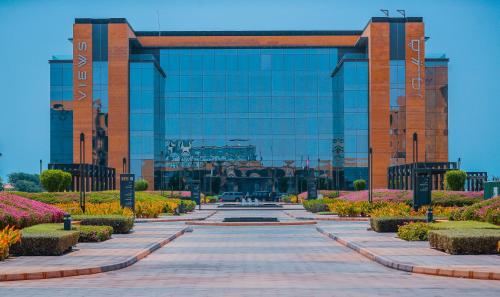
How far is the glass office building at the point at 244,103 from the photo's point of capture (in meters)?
102

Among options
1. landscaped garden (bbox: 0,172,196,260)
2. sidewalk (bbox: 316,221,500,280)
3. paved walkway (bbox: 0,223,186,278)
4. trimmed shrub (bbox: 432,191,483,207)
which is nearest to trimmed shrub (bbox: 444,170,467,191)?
trimmed shrub (bbox: 432,191,483,207)

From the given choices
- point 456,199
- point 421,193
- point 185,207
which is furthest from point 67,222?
point 185,207

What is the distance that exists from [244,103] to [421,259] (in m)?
90.4

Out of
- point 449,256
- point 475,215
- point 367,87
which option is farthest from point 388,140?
point 449,256

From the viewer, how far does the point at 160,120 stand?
109000 mm

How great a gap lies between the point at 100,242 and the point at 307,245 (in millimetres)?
7063

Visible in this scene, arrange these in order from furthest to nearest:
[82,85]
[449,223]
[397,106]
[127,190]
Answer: [82,85]
[397,106]
[127,190]
[449,223]

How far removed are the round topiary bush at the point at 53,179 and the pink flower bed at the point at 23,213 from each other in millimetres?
34740

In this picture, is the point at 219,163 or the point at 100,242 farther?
the point at 219,163

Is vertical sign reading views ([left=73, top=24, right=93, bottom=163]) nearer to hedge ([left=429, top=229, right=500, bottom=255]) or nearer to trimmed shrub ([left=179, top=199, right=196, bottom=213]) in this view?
trimmed shrub ([left=179, top=199, right=196, bottom=213])

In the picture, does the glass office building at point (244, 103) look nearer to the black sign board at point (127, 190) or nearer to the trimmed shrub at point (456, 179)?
the trimmed shrub at point (456, 179)

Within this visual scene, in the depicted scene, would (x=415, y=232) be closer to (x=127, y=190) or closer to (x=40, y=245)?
(x=40, y=245)

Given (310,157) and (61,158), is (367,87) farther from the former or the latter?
(61,158)

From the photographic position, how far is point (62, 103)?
10544cm
